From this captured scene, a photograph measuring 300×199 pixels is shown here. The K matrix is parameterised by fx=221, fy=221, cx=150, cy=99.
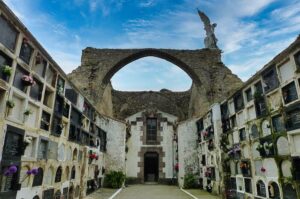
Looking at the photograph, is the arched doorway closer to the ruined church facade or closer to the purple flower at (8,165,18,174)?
the ruined church facade

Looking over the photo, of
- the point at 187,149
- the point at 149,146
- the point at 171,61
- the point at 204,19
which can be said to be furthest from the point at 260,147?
the point at 204,19

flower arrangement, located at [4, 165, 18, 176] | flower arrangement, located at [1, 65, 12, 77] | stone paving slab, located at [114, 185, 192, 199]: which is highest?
flower arrangement, located at [1, 65, 12, 77]

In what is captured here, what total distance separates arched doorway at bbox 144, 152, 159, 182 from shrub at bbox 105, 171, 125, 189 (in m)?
4.81

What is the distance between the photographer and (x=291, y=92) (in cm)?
639

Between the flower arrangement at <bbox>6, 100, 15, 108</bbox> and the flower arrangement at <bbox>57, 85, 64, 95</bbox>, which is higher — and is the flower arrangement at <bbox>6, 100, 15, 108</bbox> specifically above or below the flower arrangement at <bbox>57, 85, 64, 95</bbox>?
below

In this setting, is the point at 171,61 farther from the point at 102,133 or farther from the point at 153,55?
the point at 102,133

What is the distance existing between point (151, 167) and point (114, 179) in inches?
252

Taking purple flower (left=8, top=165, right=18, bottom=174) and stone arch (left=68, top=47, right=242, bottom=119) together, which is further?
stone arch (left=68, top=47, right=242, bottom=119)

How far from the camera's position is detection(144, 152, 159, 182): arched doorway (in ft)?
65.5

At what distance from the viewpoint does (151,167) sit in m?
20.9

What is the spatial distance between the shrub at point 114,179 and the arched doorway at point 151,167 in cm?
481

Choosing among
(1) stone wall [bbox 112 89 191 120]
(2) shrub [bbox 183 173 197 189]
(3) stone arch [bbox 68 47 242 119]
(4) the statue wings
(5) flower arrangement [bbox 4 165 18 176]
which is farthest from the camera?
(1) stone wall [bbox 112 89 191 120]

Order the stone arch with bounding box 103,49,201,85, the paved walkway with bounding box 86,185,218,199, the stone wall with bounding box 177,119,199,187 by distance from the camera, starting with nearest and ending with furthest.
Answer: the paved walkway with bounding box 86,185,218,199 < the stone wall with bounding box 177,119,199,187 < the stone arch with bounding box 103,49,201,85

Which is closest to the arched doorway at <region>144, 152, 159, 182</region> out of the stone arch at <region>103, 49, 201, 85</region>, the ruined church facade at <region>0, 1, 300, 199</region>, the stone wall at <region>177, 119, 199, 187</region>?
the ruined church facade at <region>0, 1, 300, 199</region>
